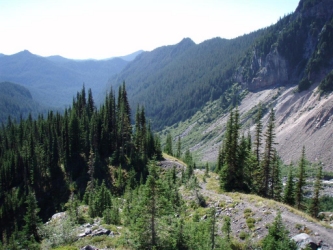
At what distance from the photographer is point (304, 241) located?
25.5 metres

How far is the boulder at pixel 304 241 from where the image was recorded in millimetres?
24766

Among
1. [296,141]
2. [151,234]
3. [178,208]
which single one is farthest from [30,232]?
[296,141]

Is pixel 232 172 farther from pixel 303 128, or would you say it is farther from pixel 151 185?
pixel 303 128

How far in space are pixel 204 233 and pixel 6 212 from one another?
69864 mm

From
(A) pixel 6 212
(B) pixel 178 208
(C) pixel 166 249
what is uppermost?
(C) pixel 166 249

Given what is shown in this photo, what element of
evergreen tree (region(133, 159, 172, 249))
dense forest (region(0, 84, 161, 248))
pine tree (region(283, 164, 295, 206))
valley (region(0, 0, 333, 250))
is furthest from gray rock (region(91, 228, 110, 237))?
dense forest (region(0, 84, 161, 248))

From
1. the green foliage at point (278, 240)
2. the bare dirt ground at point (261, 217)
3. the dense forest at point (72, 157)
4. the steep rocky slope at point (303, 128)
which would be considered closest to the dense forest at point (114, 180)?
the green foliage at point (278, 240)

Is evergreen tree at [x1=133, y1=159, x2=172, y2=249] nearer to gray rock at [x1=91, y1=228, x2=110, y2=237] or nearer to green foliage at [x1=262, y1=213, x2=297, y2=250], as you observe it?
gray rock at [x1=91, y1=228, x2=110, y2=237]

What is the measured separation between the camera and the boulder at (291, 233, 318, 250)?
24766 millimetres

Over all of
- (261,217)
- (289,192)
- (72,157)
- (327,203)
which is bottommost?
(327,203)

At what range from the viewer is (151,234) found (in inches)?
962

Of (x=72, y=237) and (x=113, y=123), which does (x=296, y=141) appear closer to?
(x=113, y=123)

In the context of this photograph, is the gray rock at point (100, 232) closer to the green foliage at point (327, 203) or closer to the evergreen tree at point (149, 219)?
the evergreen tree at point (149, 219)

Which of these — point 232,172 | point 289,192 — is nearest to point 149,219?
point 232,172
